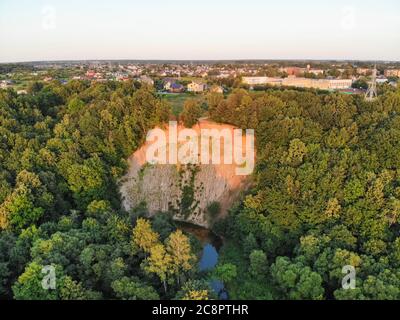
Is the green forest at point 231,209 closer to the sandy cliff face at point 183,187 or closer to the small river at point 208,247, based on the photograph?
the small river at point 208,247

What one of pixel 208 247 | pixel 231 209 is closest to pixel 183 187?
pixel 231 209

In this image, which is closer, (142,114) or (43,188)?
(43,188)

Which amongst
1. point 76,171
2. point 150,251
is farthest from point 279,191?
point 76,171

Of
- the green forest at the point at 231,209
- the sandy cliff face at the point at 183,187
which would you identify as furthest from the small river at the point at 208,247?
the sandy cliff face at the point at 183,187

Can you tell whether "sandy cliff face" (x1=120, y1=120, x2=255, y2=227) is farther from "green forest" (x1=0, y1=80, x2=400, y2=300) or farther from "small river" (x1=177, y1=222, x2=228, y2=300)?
"green forest" (x1=0, y1=80, x2=400, y2=300)

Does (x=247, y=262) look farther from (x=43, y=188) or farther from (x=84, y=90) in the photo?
(x=84, y=90)
